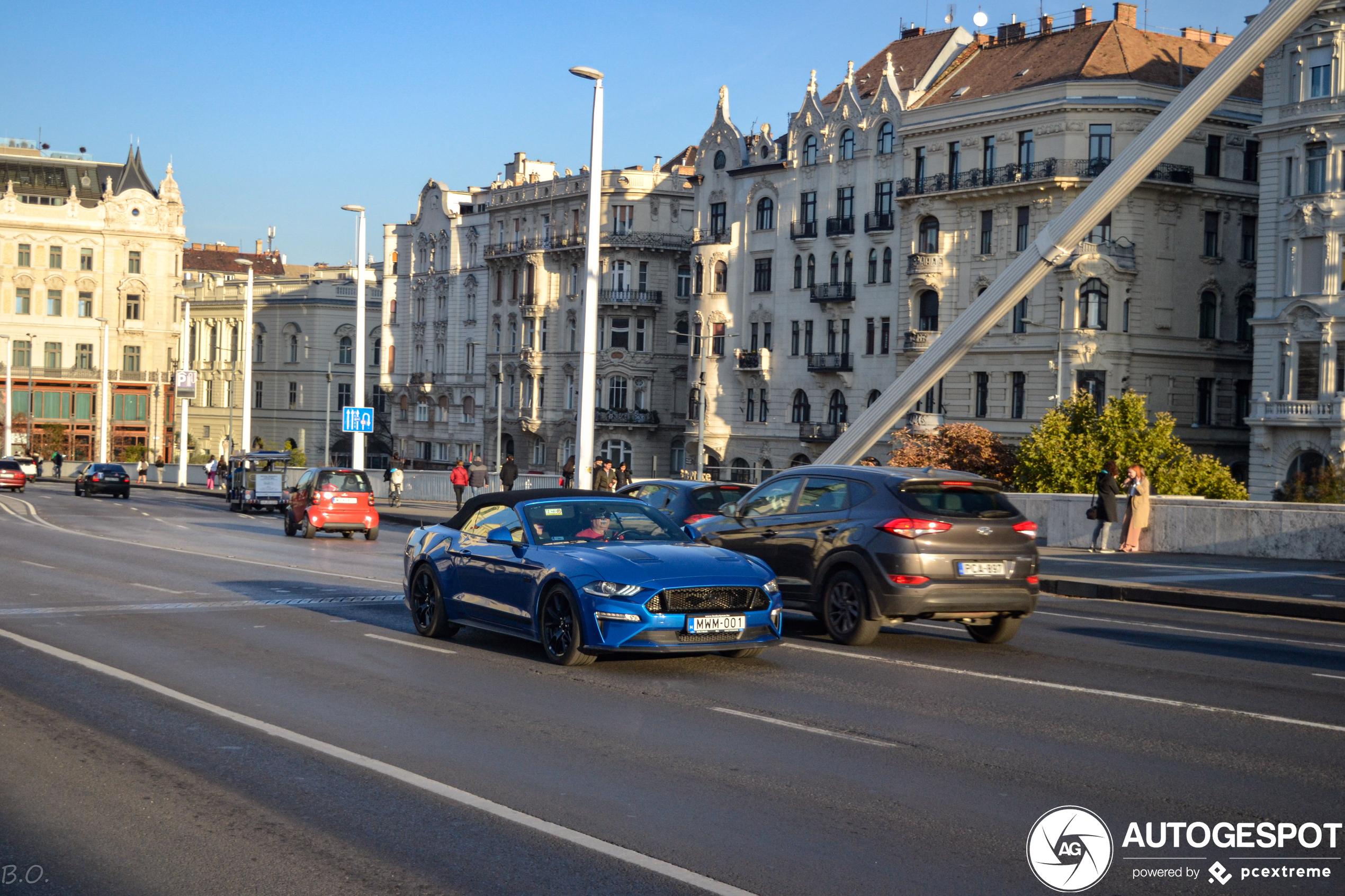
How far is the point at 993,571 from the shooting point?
44.4 ft

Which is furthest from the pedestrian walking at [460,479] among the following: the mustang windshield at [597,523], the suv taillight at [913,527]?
the suv taillight at [913,527]

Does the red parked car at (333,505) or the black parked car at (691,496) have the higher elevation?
the black parked car at (691,496)

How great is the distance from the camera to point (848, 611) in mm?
13984

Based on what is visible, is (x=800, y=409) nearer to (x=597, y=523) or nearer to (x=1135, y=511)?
(x=1135, y=511)

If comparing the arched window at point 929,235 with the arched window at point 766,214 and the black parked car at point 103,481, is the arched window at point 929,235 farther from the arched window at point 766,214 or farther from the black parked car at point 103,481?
the black parked car at point 103,481

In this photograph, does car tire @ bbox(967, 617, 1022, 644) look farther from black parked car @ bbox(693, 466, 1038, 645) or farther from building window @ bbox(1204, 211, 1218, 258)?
building window @ bbox(1204, 211, 1218, 258)

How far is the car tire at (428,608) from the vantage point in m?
14.0

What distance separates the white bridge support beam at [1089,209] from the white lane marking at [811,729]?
23.8 meters

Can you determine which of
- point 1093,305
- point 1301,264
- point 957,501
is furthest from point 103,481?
point 957,501

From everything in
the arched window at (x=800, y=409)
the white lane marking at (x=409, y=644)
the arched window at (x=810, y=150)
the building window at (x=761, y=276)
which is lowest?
the white lane marking at (x=409, y=644)

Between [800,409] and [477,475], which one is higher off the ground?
[800,409]

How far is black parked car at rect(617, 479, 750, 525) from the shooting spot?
62.8 feet

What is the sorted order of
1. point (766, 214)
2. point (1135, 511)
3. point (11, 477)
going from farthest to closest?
point (766, 214) → point (11, 477) → point (1135, 511)

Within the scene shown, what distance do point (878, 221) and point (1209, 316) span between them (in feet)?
48.9
